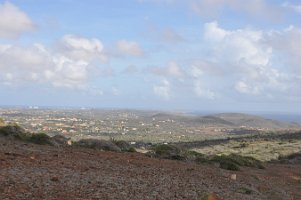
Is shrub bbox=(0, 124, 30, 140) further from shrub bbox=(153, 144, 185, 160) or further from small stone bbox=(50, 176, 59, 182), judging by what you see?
small stone bbox=(50, 176, 59, 182)

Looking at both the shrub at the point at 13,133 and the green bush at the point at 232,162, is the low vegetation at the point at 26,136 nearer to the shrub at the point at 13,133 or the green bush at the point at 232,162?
the shrub at the point at 13,133

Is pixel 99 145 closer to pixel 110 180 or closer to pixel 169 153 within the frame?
pixel 169 153

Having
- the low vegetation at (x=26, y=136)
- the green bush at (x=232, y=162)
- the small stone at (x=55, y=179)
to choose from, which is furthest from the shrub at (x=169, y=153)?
the small stone at (x=55, y=179)

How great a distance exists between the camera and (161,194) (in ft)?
63.5

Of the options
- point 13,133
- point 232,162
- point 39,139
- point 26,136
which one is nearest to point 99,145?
point 39,139

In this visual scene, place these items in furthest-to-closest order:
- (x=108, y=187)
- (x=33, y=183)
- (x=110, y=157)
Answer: (x=110, y=157) → (x=108, y=187) → (x=33, y=183)

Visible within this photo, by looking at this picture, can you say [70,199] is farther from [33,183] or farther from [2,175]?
[2,175]

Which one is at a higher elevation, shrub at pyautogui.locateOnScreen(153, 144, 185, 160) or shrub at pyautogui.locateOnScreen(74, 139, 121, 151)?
shrub at pyautogui.locateOnScreen(74, 139, 121, 151)

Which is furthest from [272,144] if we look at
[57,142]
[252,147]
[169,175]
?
[169,175]

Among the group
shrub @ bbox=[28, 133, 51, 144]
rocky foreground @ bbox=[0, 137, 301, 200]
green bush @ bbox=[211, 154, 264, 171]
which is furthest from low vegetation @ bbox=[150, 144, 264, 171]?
shrub @ bbox=[28, 133, 51, 144]

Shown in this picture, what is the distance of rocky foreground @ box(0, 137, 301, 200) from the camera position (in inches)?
671

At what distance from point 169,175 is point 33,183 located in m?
9.88

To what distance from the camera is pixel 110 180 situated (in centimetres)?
2089

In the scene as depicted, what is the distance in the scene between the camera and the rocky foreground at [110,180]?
1703cm
